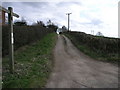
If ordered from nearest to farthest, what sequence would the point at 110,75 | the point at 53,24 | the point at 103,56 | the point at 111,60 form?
the point at 110,75, the point at 111,60, the point at 103,56, the point at 53,24

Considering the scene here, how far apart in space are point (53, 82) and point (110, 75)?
3.26 metres

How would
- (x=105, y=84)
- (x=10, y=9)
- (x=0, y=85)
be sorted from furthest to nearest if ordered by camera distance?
(x=10, y=9), (x=105, y=84), (x=0, y=85)

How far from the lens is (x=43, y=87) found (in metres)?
6.68

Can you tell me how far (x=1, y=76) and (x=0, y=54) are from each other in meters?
4.86

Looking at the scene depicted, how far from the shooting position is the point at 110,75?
353 inches

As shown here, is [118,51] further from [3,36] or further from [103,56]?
[3,36]

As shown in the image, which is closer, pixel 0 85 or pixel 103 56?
pixel 0 85

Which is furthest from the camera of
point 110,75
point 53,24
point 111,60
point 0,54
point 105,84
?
point 53,24

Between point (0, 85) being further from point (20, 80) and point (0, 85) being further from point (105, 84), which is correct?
point (105, 84)

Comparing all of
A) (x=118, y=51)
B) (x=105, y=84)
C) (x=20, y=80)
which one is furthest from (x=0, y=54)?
(x=118, y=51)

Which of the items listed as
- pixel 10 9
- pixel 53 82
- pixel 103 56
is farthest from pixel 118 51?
pixel 10 9

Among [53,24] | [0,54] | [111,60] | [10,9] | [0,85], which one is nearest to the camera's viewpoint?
[0,85]

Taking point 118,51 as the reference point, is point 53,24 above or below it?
above

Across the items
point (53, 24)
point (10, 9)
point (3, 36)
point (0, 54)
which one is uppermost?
point (53, 24)
